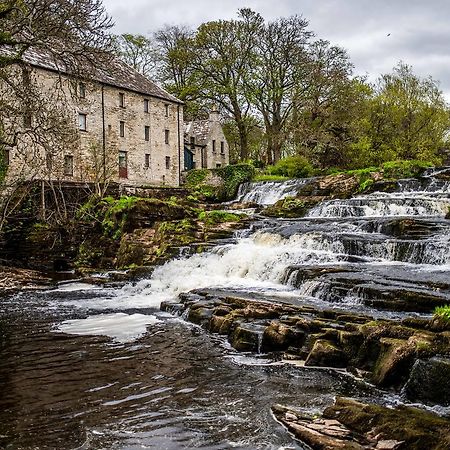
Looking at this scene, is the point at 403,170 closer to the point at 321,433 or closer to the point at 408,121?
the point at 408,121

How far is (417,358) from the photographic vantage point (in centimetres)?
746

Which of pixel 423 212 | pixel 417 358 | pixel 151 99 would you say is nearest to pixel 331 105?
pixel 151 99

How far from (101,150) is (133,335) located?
30.0 m

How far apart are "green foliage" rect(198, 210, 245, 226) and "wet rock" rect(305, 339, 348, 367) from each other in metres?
16.0

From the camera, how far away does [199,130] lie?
180 feet

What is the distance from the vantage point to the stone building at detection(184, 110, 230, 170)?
54094 mm

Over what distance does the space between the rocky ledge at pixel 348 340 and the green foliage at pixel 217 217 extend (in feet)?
40.3

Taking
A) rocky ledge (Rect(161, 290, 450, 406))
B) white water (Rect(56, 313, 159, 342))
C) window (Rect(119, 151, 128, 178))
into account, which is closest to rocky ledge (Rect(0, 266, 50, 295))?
white water (Rect(56, 313, 159, 342))

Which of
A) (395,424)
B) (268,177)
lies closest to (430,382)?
(395,424)

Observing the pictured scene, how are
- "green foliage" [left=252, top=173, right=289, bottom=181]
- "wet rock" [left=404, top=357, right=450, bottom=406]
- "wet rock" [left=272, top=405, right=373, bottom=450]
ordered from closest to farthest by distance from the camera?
"wet rock" [left=272, top=405, right=373, bottom=450] → "wet rock" [left=404, top=357, right=450, bottom=406] → "green foliage" [left=252, top=173, right=289, bottom=181]

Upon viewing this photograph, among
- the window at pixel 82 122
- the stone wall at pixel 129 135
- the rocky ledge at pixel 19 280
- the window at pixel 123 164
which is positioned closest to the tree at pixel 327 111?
the stone wall at pixel 129 135

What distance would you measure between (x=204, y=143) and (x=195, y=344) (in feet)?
147

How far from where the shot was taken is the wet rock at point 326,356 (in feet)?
29.2

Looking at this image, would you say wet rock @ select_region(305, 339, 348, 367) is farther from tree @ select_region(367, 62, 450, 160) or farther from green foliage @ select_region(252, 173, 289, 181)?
tree @ select_region(367, 62, 450, 160)
